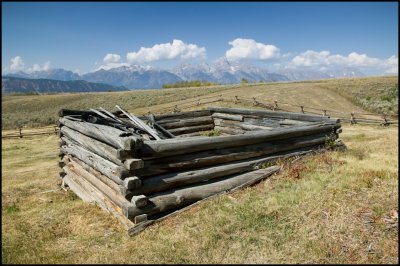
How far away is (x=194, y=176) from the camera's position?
25.3 feet

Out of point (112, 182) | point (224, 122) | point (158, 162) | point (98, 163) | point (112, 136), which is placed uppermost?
point (224, 122)

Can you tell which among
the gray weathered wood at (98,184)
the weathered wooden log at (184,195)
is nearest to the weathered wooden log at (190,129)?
the gray weathered wood at (98,184)

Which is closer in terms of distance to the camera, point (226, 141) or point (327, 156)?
point (226, 141)

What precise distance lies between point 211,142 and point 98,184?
3098mm

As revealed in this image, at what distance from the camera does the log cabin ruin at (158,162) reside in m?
6.81

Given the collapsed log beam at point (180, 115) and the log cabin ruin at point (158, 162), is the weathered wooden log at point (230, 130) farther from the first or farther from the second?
the log cabin ruin at point (158, 162)

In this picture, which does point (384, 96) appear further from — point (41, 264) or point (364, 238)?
point (41, 264)

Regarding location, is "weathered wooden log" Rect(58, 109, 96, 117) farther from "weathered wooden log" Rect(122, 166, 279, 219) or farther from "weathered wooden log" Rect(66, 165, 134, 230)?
"weathered wooden log" Rect(122, 166, 279, 219)

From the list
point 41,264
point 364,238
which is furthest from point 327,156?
point 41,264

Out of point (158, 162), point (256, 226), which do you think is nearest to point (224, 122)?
point (158, 162)

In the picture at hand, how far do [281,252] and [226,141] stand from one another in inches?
137

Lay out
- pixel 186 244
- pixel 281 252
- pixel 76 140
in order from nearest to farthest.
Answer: pixel 281 252, pixel 186 244, pixel 76 140

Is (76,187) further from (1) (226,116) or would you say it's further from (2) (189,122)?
(1) (226,116)

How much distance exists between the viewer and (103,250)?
5.92m
